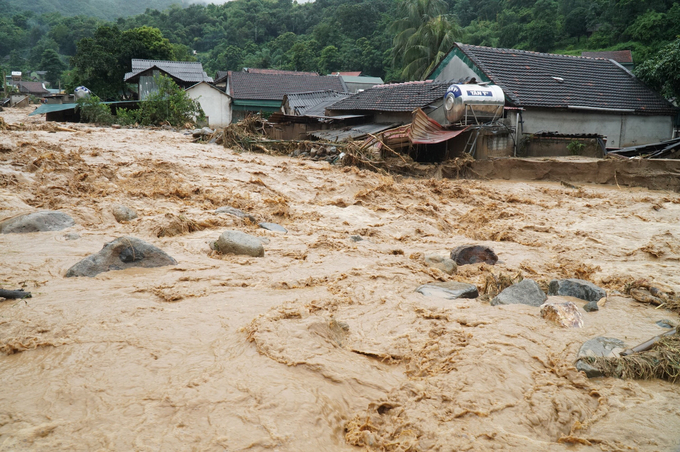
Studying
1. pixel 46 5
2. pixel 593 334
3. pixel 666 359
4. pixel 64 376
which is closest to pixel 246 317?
pixel 64 376

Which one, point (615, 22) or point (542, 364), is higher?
point (615, 22)

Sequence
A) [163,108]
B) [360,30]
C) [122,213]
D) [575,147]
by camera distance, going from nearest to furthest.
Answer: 1. [122,213]
2. [575,147]
3. [163,108]
4. [360,30]

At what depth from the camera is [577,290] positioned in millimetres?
5016

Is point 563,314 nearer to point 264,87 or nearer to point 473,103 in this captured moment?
point 473,103

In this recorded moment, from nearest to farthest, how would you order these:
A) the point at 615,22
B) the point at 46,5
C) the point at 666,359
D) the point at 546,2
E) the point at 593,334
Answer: the point at 666,359
the point at 593,334
the point at 615,22
the point at 546,2
the point at 46,5

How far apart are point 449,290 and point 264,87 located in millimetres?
27393

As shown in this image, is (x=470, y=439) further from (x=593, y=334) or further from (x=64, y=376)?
(x=64, y=376)

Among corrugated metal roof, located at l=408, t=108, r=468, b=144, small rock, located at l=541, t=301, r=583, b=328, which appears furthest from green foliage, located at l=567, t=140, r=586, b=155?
small rock, located at l=541, t=301, r=583, b=328

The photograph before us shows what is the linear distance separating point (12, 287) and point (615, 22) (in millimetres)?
45817

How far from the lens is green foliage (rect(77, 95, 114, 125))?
21.1 metres

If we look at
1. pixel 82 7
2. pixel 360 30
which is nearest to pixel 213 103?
pixel 360 30

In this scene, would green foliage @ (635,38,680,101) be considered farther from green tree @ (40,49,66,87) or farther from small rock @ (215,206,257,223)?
green tree @ (40,49,66,87)

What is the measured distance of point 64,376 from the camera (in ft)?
10.2

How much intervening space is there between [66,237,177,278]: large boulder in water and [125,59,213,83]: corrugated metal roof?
1105 inches
